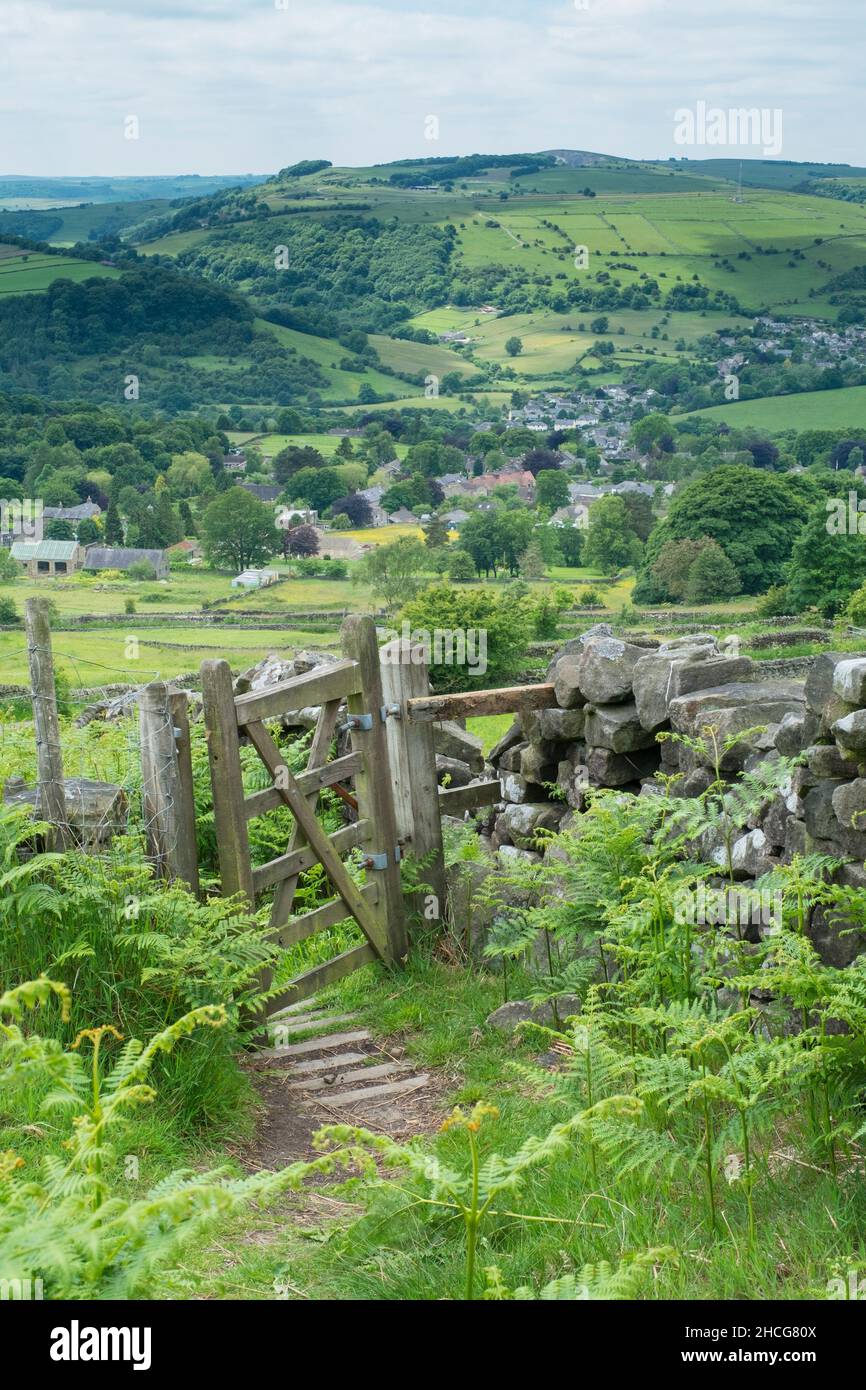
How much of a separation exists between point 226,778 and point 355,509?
65.3 meters

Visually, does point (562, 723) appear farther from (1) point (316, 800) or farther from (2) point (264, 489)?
(2) point (264, 489)

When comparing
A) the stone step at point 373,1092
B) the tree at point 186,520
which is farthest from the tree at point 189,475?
the stone step at point 373,1092

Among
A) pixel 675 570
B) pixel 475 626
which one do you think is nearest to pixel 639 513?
pixel 675 570

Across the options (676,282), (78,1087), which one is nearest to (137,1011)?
(78,1087)

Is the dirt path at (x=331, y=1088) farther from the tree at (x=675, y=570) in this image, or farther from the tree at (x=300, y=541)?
the tree at (x=300, y=541)

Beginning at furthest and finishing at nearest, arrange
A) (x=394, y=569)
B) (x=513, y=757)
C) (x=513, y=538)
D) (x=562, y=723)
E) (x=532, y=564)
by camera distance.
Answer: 1. (x=513, y=538)
2. (x=532, y=564)
3. (x=394, y=569)
4. (x=513, y=757)
5. (x=562, y=723)

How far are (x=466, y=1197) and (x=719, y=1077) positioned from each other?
0.81 m

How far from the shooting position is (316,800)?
6.14 m

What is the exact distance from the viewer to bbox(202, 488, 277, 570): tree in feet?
183

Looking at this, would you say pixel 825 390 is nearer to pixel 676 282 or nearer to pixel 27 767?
pixel 676 282

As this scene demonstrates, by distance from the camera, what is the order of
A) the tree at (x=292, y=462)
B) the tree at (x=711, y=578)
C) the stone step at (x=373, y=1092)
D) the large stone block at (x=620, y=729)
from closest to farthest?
the stone step at (x=373, y=1092)
the large stone block at (x=620, y=729)
the tree at (x=711, y=578)
the tree at (x=292, y=462)

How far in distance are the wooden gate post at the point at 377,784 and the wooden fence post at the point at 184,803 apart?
1219mm

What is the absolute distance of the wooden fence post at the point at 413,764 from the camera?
21.7 feet

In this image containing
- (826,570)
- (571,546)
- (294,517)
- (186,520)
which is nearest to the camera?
(826,570)
